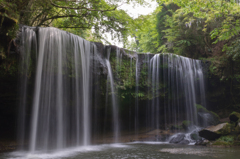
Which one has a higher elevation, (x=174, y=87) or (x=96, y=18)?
(x=96, y=18)

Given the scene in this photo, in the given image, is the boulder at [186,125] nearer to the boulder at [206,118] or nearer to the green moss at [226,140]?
the boulder at [206,118]

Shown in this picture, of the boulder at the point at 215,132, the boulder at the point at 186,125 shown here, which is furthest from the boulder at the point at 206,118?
the boulder at the point at 215,132

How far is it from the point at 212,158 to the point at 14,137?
8.70m

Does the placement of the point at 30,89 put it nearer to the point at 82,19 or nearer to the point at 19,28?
the point at 19,28

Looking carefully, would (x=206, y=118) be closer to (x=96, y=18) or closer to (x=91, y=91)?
(x=91, y=91)

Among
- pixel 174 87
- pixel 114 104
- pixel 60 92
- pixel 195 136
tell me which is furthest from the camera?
pixel 174 87

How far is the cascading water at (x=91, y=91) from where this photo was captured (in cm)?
780

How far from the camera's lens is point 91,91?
32.3 ft

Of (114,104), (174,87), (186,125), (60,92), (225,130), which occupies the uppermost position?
(174,87)

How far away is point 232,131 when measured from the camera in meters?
9.50

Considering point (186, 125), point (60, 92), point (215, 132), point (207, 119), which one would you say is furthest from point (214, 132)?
point (60, 92)

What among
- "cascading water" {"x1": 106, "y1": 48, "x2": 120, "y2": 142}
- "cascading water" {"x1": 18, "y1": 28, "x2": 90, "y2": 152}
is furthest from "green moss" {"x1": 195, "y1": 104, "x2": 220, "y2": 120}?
"cascading water" {"x1": 18, "y1": 28, "x2": 90, "y2": 152}

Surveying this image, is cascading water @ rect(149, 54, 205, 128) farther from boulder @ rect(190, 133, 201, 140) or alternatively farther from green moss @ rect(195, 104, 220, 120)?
boulder @ rect(190, 133, 201, 140)

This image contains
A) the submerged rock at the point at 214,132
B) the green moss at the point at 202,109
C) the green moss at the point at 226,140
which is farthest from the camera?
the green moss at the point at 202,109
